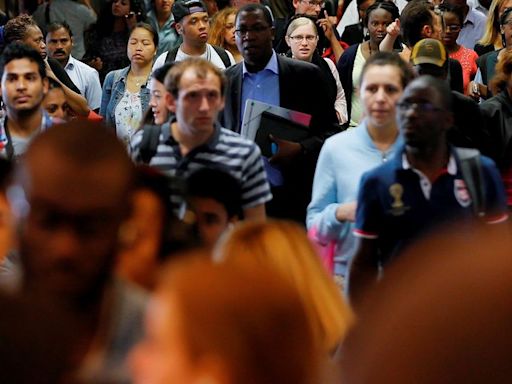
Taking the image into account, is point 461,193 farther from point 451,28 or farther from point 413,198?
point 451,28

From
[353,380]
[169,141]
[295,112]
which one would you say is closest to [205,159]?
[169,141]

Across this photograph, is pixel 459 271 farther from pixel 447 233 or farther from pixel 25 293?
pixel 447 233

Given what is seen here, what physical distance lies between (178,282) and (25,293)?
287mm

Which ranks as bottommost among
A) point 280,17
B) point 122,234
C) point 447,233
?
point 280,17

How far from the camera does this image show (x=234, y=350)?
252cm

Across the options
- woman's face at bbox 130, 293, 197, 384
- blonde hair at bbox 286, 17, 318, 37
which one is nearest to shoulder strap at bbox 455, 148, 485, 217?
woman's face at bbox 130, 293, 197, 384

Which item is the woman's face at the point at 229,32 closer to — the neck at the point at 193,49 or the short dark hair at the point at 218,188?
the neck at the point at 193,49

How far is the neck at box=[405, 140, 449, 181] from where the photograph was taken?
5.81 meters

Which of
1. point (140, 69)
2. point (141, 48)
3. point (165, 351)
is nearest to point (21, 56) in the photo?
point (140, 69)

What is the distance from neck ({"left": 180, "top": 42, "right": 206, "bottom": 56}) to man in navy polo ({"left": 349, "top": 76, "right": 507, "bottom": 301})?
4.44 meters

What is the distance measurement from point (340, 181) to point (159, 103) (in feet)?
4.22

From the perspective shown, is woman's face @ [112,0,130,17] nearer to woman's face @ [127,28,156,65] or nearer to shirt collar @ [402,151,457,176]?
woman's face @ [127,28,156,65]

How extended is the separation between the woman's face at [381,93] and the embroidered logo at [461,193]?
709mm

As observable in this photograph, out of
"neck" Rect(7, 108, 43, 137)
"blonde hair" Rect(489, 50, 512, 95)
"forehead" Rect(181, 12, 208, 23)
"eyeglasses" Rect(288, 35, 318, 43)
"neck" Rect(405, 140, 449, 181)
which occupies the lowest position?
"eyeglasses" Rect(288, 35, 318, 43)
